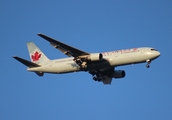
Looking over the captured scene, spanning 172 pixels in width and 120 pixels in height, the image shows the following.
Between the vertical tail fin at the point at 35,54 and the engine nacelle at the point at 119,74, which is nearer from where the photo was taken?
the engine nacelle at the point at 119,74

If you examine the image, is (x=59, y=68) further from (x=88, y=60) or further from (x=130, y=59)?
(x=130, y=59)

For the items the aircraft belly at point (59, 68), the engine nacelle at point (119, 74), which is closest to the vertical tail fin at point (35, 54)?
the aircraft belly at point (59, 68)

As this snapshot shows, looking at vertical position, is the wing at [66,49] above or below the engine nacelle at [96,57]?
above

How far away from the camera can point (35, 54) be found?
2596 inches

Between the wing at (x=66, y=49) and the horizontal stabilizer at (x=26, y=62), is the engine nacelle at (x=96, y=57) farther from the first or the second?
the horizontal stabilizer at (x=26, y=62)

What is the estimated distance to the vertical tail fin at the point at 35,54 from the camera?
64.8 m

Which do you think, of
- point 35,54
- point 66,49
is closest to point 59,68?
point 66,49

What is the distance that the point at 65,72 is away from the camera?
60.1 m

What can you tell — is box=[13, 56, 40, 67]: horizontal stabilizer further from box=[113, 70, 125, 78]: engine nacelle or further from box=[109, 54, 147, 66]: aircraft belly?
box=[109, 54, 147, 66]: aircraft belly

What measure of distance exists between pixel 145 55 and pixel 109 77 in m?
11.4

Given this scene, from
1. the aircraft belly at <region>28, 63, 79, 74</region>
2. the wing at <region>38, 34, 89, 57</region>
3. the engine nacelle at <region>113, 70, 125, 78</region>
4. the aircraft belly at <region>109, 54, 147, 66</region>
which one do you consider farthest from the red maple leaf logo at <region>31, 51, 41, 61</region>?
the aircraft belly at <region>109, 54, 147, 66</region>

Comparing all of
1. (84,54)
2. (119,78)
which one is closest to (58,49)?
(84,54)

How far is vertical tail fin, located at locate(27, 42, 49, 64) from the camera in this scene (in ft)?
213

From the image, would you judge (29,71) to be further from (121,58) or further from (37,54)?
(121,58)
